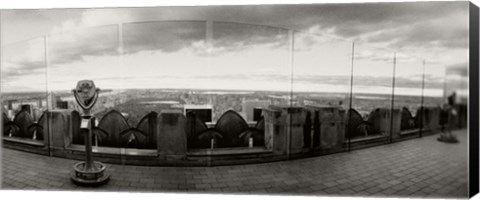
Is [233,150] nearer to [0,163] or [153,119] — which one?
[153,119]

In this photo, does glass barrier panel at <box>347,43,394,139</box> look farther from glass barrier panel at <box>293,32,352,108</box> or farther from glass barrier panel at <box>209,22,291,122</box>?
glass barrier panel at <box>209,22,291,122</box>

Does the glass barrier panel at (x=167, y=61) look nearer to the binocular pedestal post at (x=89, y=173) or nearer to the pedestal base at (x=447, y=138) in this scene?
the binocular pedestal post at (x=89, y=173)

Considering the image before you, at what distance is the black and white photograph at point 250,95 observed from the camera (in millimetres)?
3041

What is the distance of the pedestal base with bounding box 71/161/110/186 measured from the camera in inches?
124

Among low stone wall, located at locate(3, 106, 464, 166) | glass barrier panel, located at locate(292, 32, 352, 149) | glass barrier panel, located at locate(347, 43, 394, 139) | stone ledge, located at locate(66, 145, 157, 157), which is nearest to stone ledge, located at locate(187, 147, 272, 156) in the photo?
low stone wall, located at locate(3, 106, 464, 166)

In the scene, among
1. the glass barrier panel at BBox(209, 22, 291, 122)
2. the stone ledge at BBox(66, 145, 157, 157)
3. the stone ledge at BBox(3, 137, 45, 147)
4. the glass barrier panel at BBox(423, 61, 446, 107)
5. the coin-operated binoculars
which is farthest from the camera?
the stone ledge at BBox(3, 137, 45, 147)

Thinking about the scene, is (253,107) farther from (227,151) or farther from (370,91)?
(370,91)

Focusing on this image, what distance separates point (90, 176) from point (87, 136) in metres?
0.49

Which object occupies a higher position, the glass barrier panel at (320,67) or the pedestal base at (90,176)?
the glass barrier panel at (320,67)

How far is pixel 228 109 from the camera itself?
11.0 feet

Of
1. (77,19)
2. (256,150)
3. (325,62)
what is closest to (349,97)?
(325,62)

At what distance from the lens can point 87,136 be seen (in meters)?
3.12

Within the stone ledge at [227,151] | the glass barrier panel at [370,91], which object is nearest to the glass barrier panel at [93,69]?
the stone ledge at [227,151]

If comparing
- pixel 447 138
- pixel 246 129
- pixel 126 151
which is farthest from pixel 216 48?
pixel 447 138
